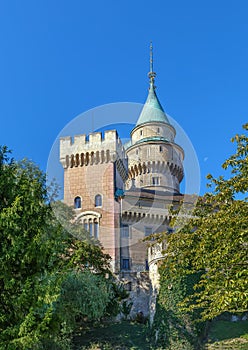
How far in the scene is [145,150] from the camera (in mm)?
58500

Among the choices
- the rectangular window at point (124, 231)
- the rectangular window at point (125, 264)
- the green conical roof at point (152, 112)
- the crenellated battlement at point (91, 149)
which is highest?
the green conical roof at point (152, 112)

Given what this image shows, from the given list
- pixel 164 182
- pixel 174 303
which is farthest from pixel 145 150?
pixel 174 303

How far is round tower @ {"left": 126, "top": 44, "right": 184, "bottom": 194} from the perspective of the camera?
57906mm

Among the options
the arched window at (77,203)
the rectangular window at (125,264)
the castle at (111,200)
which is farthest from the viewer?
the arched window at (77,203)

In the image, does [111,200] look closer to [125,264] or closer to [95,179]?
[95,179]

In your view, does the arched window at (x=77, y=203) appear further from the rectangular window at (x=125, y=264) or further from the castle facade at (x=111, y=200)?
the rectangular window at (x=125, y=264)

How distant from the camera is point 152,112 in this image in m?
61.8

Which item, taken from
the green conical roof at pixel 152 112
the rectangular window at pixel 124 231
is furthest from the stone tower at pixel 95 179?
the green conical roof at pixel 152 112

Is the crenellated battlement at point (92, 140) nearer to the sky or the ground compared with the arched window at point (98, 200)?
nearer to the sky

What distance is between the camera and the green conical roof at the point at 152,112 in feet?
199

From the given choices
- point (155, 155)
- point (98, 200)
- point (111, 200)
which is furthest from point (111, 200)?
point (155, 155)

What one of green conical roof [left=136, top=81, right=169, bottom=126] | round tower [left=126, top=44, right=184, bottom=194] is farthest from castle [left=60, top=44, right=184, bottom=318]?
green conical roof [left=136, top=81, right=169, bottom=126]

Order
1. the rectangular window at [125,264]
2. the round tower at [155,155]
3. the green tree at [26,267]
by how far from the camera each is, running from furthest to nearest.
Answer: the round tower at [155,155] → the rectangular window at [125,264] → the green tree at [26,267]

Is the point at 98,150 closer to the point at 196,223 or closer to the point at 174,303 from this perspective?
the point at 174,303
